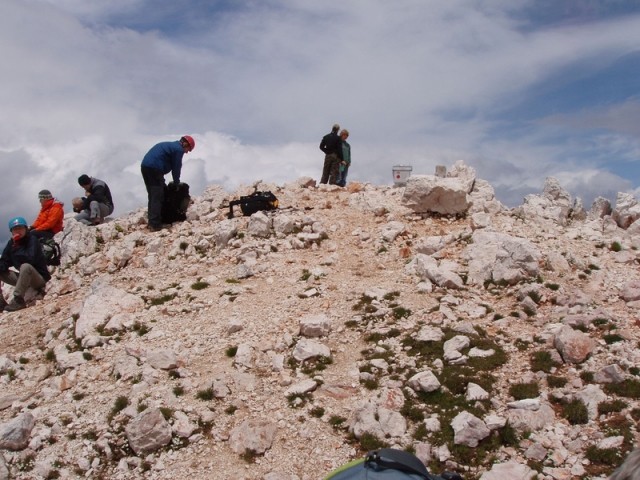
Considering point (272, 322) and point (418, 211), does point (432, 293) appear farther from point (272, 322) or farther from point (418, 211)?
point (418, 211)

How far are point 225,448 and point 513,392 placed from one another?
453 centimetres

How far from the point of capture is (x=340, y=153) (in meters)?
20.6

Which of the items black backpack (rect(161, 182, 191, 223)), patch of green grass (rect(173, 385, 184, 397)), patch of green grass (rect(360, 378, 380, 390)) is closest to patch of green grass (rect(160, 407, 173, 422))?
patch of green grass (rect(173, 385, 184, 397))

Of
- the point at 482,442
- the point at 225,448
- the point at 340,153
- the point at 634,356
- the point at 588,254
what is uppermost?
the point at 340,153

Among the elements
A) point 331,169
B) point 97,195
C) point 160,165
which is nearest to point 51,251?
point 97,195

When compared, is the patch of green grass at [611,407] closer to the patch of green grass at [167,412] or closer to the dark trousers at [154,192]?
the patch of green grass at [167,412]

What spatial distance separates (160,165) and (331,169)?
22.3ft

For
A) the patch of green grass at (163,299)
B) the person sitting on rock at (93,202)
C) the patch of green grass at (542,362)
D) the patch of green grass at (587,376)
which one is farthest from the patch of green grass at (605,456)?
the person sitting on rock at (93,202)

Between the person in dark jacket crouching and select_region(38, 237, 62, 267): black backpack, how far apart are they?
1.18 m

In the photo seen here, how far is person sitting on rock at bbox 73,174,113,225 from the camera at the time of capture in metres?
18.4

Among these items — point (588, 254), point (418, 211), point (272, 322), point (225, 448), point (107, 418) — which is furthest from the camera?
point (418, 211)

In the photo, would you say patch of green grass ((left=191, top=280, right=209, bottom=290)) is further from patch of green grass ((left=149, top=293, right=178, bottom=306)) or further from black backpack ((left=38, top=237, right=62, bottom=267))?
black backpack ((left=38, top=237, right=62, bottom=267))

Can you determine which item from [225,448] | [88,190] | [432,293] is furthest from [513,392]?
[88,190]

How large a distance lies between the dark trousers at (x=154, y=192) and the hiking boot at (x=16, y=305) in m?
4.26
